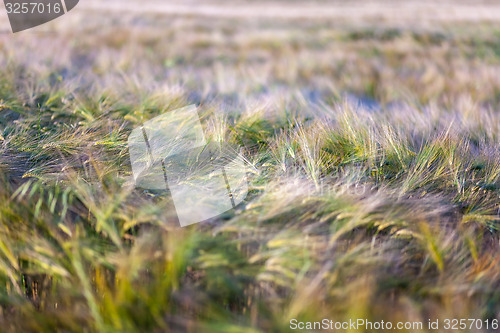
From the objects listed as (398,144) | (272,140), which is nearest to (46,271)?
(272,140)

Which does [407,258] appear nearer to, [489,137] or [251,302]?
[251,302]

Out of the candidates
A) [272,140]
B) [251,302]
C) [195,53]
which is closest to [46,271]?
[251,302]

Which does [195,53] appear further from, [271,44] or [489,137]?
[489,137]

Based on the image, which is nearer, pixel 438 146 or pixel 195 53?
pixel 438 146

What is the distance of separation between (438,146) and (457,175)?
186 millimetres

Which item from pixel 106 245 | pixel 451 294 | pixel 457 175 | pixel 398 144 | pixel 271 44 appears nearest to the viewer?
pixel 451 294

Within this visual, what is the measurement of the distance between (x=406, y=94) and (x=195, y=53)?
3311 millimetres

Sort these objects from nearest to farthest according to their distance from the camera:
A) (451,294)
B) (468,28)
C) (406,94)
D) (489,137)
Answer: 1. (451,294)
2. (489,137)
3. (406,94)
4. (468,28)

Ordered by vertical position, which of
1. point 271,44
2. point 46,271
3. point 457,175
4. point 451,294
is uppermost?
point 271,44

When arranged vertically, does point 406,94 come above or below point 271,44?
below

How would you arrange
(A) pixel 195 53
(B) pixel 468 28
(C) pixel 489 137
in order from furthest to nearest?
(B) pixel 468 28
(A) pixel 195 53
(C) pixel 489 137

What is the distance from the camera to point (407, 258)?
132 centimetres

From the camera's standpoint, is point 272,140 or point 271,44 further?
point 271,44

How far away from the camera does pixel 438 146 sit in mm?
1837
